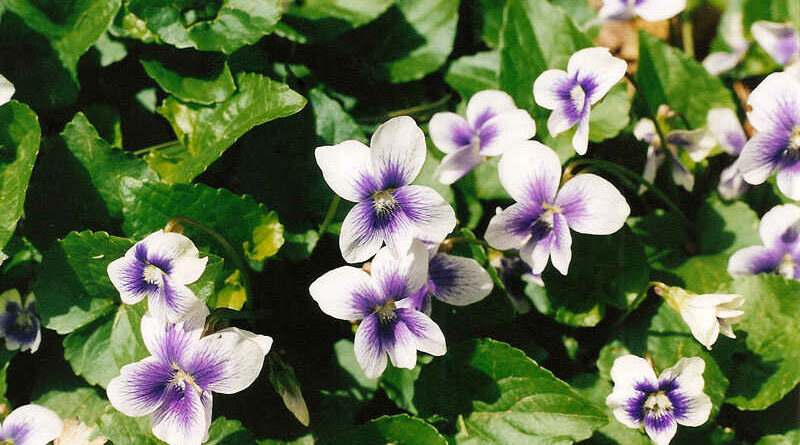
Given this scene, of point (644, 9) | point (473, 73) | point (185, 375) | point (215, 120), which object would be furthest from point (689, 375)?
point (215, 120)

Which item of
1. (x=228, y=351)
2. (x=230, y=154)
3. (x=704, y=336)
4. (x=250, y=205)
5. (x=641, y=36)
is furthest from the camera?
(x=641, y=36)

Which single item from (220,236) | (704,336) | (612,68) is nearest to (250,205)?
(220,236)

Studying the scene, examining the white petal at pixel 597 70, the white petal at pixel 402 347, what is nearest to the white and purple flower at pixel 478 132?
the white petal at pixel 597 70

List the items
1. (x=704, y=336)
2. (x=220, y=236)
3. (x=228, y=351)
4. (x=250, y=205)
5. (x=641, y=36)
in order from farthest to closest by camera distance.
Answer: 1. (x=641, y=36)
2. (x=250, y=205)
3. (x=220, y=236)
4. (x=704, y=336)
5. (x=228, y=351)

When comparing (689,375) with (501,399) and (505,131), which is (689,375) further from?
(505,131)

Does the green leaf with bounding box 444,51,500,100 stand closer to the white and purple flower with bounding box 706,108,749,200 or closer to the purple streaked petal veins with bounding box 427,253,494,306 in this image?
the white and purple flower with bounding box 706,108,749,200

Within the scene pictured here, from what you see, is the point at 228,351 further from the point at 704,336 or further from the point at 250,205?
the point at 704,336

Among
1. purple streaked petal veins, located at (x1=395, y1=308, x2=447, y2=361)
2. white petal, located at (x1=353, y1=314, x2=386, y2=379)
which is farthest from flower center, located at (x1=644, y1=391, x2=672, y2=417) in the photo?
white petal, located at (x1=353, y1=314, x2=386, y2=379)
